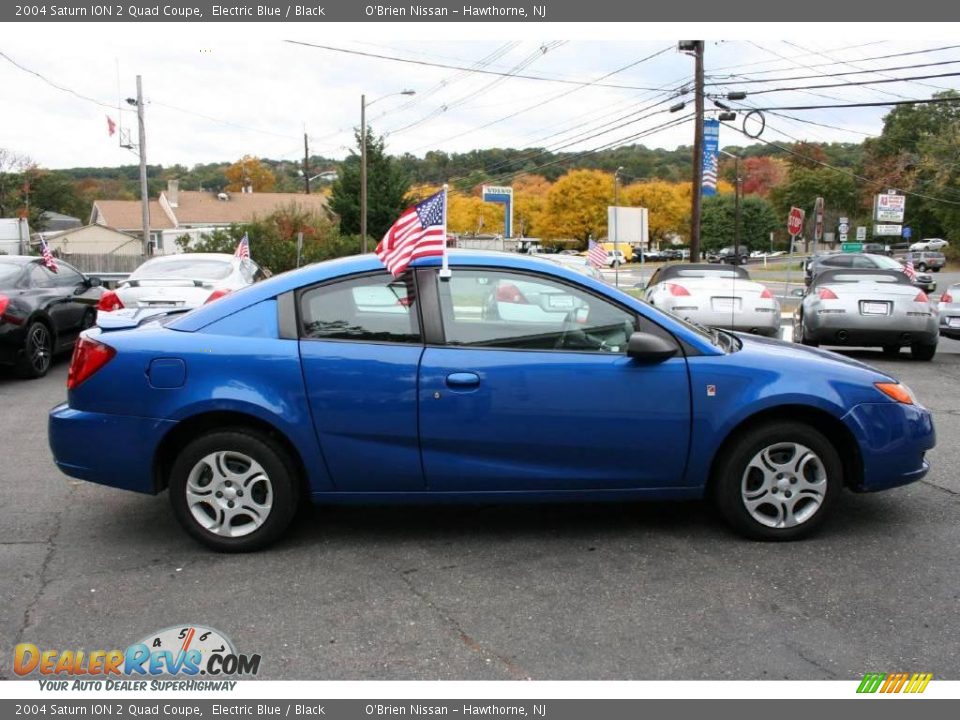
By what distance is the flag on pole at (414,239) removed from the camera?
439 cm

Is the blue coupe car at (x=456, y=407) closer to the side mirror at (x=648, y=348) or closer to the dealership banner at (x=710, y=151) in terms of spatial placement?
the side mirror at (x=648, y=348)

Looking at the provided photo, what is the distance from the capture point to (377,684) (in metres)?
3.13

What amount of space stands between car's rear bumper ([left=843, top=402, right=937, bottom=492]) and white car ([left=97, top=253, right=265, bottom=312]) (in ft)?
23.2

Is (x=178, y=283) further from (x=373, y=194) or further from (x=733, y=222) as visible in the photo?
(x=733, y=222)

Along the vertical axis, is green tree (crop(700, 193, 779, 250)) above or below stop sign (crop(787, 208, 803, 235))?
above

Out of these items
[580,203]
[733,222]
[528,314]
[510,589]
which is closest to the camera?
[510,589]

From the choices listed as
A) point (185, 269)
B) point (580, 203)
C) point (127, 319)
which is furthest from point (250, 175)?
point (127, 319)

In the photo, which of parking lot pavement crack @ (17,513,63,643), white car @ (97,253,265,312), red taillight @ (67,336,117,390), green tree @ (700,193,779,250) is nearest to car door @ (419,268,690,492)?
red taillight @ (67,336,117,390)

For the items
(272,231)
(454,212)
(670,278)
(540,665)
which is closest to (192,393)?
(540,665)

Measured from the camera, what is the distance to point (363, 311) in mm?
4398

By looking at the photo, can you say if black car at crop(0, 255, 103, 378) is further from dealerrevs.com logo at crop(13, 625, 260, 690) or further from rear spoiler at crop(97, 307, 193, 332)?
dealerrevs.com logo at crop(13, 625, 260, 690)

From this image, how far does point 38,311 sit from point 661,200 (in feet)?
273

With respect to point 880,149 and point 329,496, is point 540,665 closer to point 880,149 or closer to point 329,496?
point 329,496

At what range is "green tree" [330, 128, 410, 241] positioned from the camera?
47.5 metres
